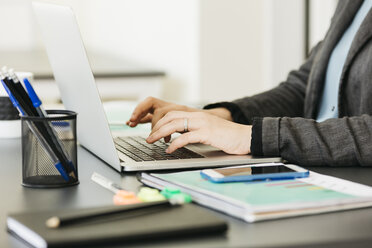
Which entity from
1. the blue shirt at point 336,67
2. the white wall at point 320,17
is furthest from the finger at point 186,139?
the white wall at point 320,17

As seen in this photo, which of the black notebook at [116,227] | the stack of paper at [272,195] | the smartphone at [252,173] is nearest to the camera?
the black notebook at [116,227]

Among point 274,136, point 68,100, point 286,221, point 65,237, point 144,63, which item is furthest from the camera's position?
point 144,63

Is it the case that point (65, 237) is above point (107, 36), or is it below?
below

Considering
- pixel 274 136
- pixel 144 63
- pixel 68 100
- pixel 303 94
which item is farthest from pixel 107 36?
pixel 274 136

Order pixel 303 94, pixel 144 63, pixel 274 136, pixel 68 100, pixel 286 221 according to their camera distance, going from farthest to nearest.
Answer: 1. pixel 144 63
2. pixel 303 94
3. pixel 68 100
4. pixel 274 136
5. pixel 286 221

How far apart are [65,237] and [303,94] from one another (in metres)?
1.27

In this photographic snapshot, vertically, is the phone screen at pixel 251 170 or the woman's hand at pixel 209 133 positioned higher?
the woman's hand at pixel 209 133

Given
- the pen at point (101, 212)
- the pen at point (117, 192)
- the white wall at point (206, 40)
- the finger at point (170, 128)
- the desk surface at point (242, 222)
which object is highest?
the white wall at point (206, 40)

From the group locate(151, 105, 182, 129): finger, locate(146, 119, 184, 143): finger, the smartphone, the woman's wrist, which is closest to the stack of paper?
the smartphone

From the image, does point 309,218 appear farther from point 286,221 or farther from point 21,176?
point 21,176

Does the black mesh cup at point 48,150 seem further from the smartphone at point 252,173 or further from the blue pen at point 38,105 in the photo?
the smartphone at point 252,173

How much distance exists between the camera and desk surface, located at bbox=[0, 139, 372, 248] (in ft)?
2.26

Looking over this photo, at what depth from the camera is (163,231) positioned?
675 mm

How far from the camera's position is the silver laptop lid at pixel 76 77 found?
997 mm
